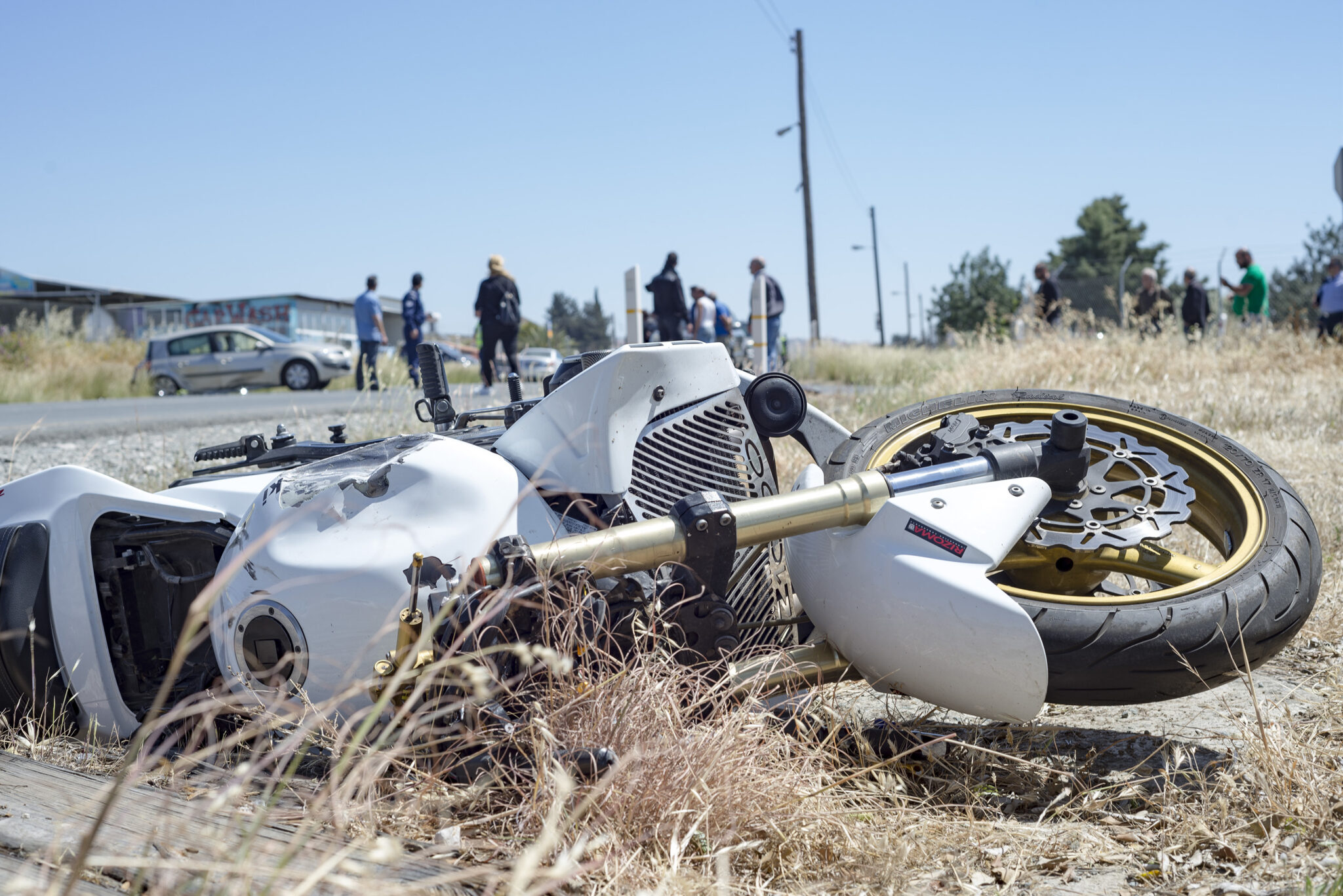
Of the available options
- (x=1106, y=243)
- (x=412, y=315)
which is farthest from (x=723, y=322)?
(x=1106, y=243)

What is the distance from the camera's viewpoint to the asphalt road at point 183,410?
857 cm

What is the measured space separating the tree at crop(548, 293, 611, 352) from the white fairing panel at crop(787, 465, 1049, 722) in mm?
103992

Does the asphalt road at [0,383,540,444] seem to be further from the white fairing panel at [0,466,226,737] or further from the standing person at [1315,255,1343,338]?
the standing person at [1315,255,1343,338]

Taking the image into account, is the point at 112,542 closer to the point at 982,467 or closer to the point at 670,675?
the point at 670,675

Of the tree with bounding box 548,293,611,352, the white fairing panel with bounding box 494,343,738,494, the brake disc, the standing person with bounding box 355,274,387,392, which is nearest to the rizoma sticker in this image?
the brake disc

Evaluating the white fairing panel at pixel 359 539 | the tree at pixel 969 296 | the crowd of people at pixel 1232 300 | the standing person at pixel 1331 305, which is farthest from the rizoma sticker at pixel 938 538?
the tree at pixel 969 296

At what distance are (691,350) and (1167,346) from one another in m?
9.25

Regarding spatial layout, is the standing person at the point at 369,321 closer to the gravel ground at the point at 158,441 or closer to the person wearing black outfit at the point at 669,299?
the person wearing black outfit at the point at 669,299

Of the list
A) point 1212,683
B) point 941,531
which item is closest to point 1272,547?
point 1212,683

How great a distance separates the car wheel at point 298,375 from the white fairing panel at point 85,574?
773 inches

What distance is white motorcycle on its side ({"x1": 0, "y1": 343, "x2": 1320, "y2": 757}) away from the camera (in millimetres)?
2189

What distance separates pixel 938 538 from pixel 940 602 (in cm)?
15

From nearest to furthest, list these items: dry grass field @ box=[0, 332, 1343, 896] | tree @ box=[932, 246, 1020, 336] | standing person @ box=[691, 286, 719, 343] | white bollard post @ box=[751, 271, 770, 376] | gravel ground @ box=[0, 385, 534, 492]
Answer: dry grass field @ box=[0, 332, 1343, 896] < gravel ground @ box=[0, 385, 534, 492] < white bollard post @ box=[751, 271, 770, 376] < standing person @ box=[691, 286, 719, 343] < tree @ box=[932, 246, 1020, 336]

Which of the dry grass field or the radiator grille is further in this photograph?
the radiator grille
